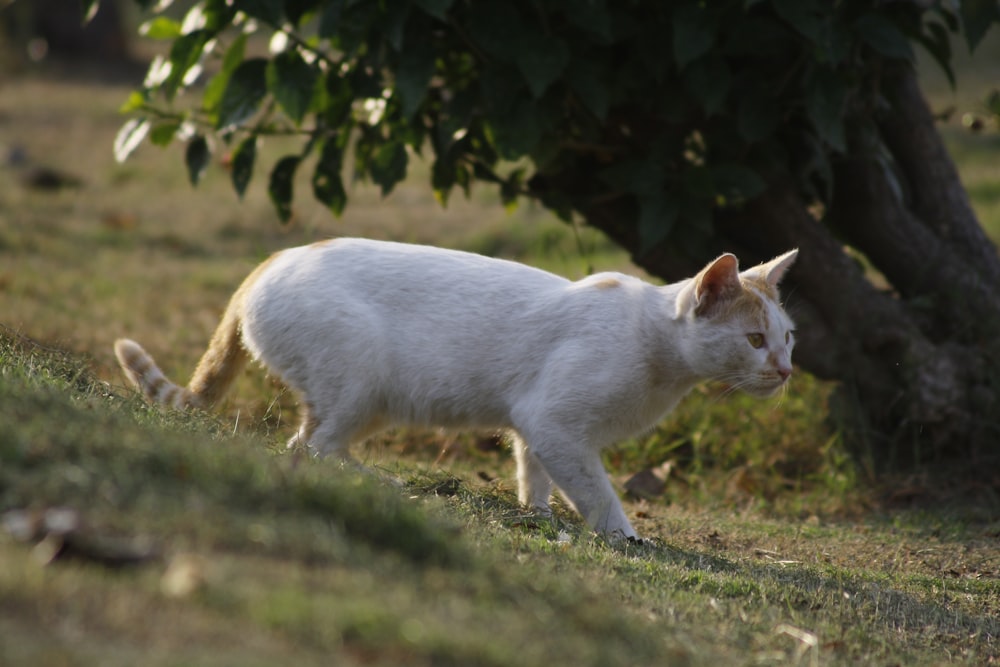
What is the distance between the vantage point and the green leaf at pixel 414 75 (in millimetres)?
3941

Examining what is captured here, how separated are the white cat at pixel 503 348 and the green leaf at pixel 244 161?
63 centimetres

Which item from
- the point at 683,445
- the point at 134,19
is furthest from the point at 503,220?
the point at 134,19

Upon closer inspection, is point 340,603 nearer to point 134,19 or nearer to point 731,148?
point 731,148

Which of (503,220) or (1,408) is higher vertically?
(1,408)

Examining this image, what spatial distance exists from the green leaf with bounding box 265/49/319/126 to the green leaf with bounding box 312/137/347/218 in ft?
1.46

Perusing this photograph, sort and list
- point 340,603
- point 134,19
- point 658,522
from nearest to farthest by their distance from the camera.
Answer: point 340,603 < point 658,522 < point 134,19

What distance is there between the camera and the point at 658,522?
390 cm

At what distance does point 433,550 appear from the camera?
2232 mm

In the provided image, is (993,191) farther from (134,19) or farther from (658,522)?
(134,19)

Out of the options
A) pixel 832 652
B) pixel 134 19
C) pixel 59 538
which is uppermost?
pixel 59 538

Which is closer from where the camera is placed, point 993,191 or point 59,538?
point 59,538

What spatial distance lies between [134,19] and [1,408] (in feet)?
65.1

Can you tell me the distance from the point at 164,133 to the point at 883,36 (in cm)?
281

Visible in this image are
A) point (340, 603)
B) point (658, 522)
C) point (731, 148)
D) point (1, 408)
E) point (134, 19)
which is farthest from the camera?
point (134, 19)
